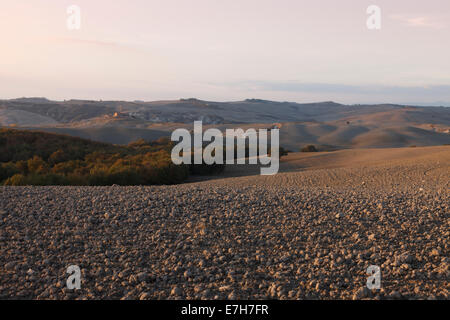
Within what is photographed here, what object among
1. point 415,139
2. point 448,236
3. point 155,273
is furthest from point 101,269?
point 415,139

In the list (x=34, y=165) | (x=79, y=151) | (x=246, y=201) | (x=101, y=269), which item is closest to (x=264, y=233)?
(x=246, y=201)

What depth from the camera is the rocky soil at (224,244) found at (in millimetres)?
4344

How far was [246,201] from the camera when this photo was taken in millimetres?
7641

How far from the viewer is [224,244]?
5555 mm

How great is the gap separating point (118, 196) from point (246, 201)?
8.24 feet

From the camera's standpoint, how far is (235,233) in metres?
5.99

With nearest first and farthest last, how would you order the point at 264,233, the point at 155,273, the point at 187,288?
the point at 187,288 → the point at 155,273 → the point at 264,233

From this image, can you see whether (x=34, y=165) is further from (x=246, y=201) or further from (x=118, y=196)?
(x=246, y=201)

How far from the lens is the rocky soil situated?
4344 mm

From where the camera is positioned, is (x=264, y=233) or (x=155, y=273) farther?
(x=264, y=233)
